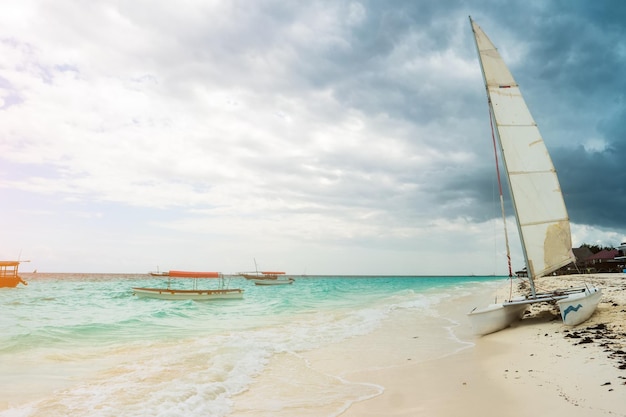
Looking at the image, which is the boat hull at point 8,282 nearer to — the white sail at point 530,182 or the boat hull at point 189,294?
the boat hull at point 189,294

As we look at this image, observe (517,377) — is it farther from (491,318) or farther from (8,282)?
(8,282)

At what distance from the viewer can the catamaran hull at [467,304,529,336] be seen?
1430 cm

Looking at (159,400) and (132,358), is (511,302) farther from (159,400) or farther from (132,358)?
(132,358)

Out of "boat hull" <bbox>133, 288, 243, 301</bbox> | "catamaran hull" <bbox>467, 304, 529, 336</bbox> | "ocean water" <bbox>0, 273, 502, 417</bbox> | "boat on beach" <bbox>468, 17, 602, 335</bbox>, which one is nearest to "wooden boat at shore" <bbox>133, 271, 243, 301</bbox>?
"boat hull" <bbox>133, 288, 243, 301</bbox>

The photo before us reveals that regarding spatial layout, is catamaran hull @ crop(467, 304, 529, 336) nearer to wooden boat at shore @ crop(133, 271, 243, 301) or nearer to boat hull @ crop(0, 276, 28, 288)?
wooden boat at shore @ crop(133, 271, 243, 301)

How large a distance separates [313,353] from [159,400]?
20.7ft

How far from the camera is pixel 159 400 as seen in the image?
8.15 m

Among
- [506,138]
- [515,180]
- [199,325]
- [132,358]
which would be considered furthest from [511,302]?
[199,325]

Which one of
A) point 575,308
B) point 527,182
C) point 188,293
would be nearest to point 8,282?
point 188,293

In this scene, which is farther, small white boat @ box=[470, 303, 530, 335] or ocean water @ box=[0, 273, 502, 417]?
small white boat @ box=[470, 303, 530, 335]

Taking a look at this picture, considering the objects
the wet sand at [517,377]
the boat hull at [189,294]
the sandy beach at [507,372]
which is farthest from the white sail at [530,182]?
the boat hull at [189,294]

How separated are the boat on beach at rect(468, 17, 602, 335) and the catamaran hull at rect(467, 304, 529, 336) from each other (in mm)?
70

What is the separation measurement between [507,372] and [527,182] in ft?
29.1

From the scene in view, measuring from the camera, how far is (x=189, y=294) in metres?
41.6
